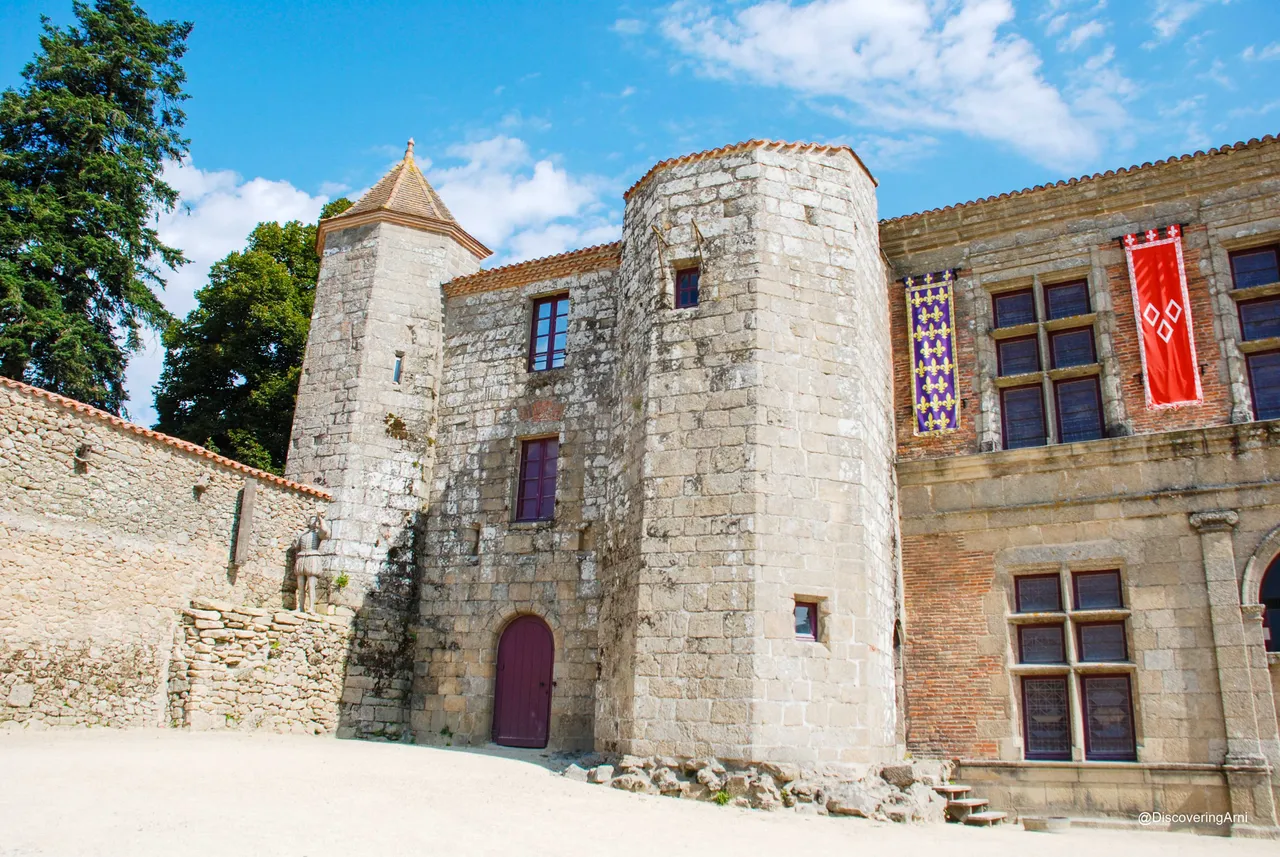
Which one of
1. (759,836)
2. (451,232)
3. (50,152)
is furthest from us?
(50,152)

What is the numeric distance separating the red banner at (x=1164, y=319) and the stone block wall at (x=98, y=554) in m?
11.8

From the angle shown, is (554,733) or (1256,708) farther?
(554,733)

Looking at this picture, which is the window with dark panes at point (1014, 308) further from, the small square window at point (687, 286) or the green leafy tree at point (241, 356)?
the green leafy tree at point (241, 356)

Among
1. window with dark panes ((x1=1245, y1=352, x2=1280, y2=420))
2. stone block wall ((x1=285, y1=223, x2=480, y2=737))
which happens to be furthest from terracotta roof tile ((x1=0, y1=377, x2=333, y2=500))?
window with dark panes ((x1=1245, y1=352, x2=1280, y2=420))

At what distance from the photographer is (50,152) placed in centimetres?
1817

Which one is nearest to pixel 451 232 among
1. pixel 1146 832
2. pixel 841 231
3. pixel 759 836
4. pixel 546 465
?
pixel 546 465

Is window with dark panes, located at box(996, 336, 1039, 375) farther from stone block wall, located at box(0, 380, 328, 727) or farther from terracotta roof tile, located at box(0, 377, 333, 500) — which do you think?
stone block wall, located at box(0, 380, 328, 727)

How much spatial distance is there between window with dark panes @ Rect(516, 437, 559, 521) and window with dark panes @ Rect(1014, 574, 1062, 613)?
6347 mm

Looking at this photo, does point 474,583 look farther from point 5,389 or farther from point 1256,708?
point 1256,708

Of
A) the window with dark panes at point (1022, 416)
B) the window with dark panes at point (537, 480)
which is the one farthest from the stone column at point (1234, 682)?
the window with dark panes at point (537, 480)

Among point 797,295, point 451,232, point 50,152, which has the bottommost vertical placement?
point 797,295

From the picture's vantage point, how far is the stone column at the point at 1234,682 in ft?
32.9

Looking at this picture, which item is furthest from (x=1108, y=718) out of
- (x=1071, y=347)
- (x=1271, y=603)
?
(x=1071, y=347)

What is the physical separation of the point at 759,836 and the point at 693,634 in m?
2.71
